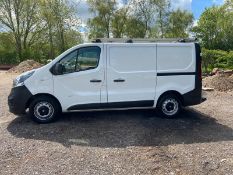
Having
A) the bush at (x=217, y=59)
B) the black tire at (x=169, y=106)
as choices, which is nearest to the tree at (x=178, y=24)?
the bush at (x=217, y=59)

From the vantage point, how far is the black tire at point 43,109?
779 centimetres

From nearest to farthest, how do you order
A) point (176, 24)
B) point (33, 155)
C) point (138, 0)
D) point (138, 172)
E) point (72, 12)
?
point (138, 172)
point (33, 155)
point (72, 12)
point (138, 0)
point (176, 24)

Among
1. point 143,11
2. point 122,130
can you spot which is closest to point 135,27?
point 143,11

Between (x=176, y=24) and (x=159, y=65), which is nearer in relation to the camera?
(x=159, y=65)

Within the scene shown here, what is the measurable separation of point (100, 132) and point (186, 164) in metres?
2.26

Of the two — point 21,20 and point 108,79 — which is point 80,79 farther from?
point 21,20

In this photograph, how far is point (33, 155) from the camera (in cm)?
589

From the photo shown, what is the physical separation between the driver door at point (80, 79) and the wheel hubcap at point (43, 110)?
293 millimetres

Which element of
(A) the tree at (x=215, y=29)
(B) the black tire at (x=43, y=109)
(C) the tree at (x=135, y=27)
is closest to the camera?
(B) the black tire at (x=43, y=109)

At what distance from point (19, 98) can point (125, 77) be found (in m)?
2.42

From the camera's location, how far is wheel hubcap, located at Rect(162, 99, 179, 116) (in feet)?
27.2

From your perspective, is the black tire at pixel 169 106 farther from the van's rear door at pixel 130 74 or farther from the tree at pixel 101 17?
the tree at pixel 101 17

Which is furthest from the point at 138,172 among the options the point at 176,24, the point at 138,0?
the point at 176,24

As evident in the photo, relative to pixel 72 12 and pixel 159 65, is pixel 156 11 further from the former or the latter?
pixel 159 65
